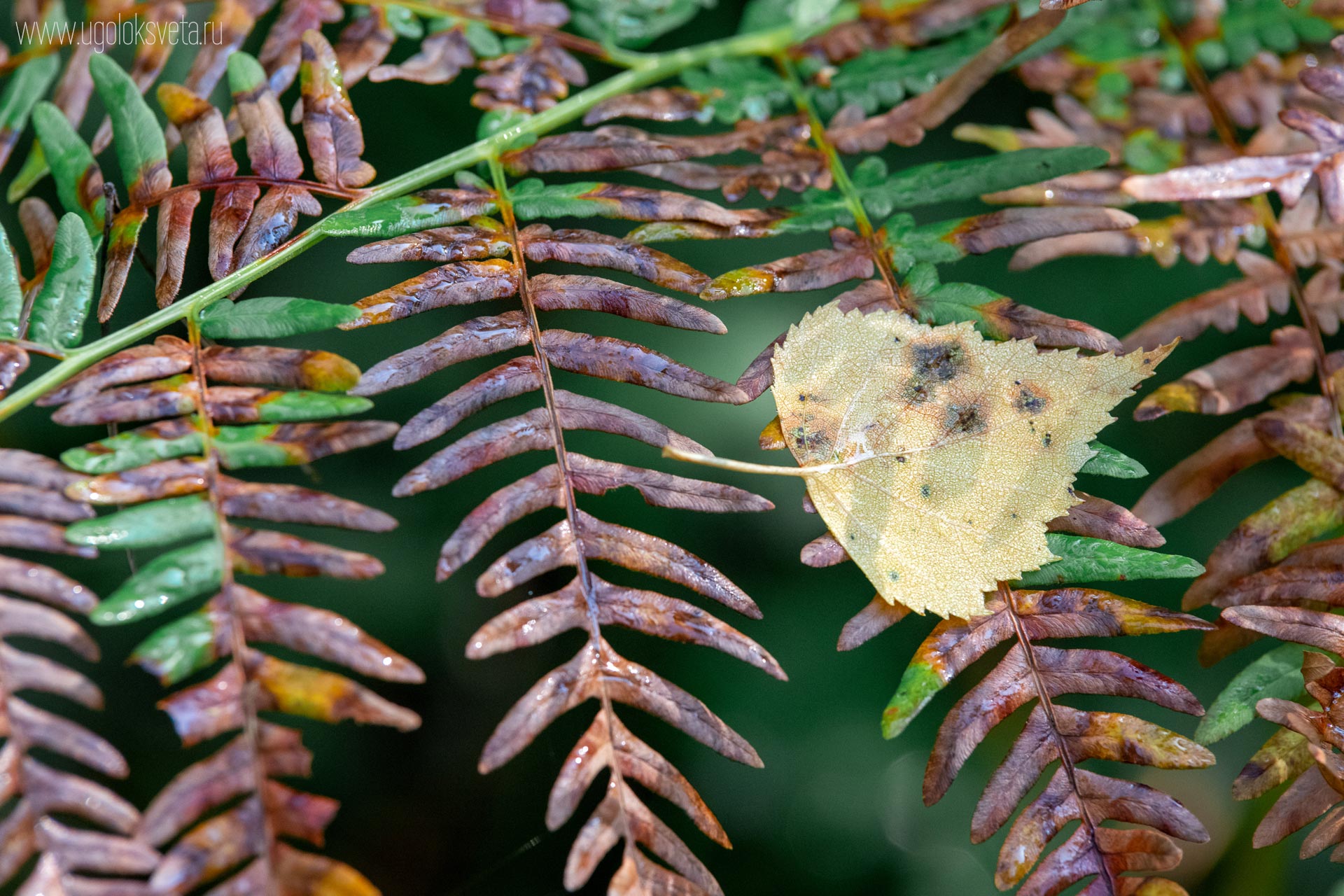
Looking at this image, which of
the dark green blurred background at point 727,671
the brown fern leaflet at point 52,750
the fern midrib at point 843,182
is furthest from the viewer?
the dark green blurred background at point 727,671

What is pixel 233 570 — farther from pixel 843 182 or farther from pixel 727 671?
pixel 843 182

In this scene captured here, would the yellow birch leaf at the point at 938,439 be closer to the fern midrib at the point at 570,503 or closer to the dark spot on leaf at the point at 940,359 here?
the dark spot on leaf at the point at 940,359

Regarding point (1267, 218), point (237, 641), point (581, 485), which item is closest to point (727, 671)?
point (581, 485)

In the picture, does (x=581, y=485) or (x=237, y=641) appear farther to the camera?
(x=581, y=485)

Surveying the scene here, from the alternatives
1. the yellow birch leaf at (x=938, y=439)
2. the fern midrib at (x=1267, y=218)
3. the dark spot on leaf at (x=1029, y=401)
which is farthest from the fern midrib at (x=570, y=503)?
the fern midrib at (x=1267, y=218)

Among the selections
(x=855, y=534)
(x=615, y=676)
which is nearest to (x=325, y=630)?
(x=615, y=676)

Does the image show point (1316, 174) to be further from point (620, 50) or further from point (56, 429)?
point (56, 429)

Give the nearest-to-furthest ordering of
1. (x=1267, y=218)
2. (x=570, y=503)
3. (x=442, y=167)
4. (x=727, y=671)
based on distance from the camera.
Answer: (x=570, y=503) → (x=442, y=167) → (x=1267, y=218) → (x=727, y=671)

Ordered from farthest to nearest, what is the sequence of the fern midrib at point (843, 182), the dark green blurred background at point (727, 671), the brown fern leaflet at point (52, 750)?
the dark green blurred background at point (727, 671), the fern midrib at point (843, 182), the brown fern leaflet at point (52, 750)
